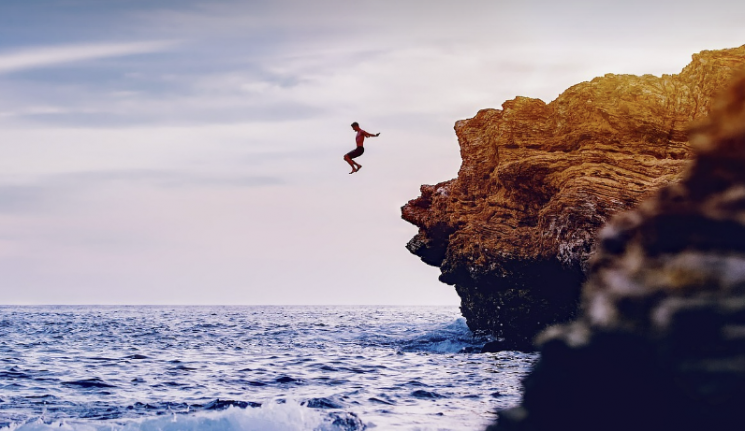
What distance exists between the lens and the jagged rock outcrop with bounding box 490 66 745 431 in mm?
4496

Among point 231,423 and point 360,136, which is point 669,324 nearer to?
point 231,423

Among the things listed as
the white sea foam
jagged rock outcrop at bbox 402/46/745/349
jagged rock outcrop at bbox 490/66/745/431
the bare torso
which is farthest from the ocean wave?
jagged rock outcrop at bbox 402/46/745/349

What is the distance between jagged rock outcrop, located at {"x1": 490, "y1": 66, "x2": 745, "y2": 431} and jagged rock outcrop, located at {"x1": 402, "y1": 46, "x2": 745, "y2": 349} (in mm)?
19531

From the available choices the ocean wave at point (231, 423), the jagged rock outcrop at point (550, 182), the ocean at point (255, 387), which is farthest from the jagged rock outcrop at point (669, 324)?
the jagged rock outcrop at point (550, 182)

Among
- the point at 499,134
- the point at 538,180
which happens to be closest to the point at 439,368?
the point at 538,180

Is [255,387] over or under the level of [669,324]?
under

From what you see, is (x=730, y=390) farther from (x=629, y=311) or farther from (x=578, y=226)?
(x=578, y=226)

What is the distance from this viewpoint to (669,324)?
187 inches

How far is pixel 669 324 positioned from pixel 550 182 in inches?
966

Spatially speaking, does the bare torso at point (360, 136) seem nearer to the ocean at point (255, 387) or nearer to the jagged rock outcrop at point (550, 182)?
the ocean at point (255, 387)

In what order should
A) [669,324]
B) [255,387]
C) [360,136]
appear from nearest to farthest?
[669,324]
[255,387]
[360,136]

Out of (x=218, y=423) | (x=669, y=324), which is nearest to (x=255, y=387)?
(x=218, y=423)

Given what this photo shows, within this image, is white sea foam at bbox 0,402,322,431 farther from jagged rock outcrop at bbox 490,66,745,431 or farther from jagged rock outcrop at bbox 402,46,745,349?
jagged rock outcrop at bbox 402,46,745,349

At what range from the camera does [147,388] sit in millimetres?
19328
